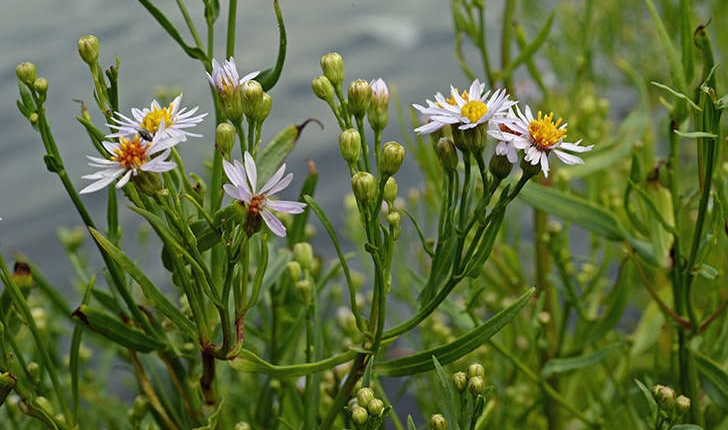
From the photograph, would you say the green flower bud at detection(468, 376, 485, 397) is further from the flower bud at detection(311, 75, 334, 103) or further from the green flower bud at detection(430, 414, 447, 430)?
the flower bud at detection(311, 75, 334, 103)

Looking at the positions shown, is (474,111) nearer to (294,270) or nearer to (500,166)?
(500,166)

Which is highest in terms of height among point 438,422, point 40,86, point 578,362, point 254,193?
point 40,86

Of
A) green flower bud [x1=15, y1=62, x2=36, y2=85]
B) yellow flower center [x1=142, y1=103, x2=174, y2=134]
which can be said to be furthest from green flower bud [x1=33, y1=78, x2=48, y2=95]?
yellow flower center [x1=142, y1=103, x2=174, y2=134]

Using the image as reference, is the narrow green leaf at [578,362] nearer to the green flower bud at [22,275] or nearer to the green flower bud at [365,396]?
the green flower bud at [365,396]

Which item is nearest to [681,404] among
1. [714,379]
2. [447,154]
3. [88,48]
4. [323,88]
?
[714,379]

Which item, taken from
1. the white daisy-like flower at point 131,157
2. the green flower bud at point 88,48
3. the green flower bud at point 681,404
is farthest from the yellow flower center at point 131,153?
the green flower bud at point 681,404

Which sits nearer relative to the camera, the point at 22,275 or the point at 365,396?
the point at 365,396
